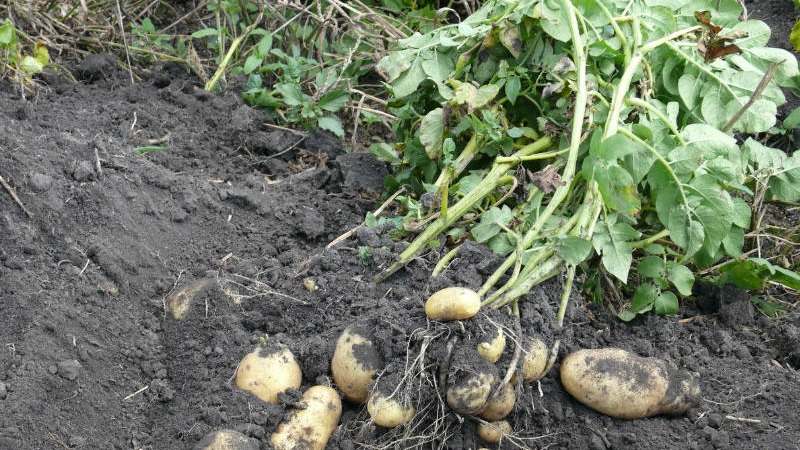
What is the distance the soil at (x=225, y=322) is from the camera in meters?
2.04

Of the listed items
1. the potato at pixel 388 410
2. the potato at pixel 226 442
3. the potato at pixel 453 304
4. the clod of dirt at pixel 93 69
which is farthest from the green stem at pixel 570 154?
the clod of dirt at pixel 93 69

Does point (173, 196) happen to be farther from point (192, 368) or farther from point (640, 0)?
point (640, 0)

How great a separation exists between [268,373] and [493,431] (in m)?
0.59

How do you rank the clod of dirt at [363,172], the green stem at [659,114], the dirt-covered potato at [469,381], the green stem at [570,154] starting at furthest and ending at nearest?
the clod of dirt at [363,172] → the green stem at [659,114] → the green stem at [570,154] → the dirt-covered potato at [469,381]

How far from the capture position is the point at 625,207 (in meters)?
2.23

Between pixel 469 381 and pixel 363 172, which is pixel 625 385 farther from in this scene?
pixel 363 172

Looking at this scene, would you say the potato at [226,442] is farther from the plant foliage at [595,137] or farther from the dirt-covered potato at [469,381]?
the plant foliage at [595,137]

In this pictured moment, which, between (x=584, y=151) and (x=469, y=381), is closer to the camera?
(x=469, y=381)

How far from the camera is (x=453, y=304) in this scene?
2033mm

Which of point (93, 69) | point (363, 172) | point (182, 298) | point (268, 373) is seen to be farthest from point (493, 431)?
point (93, 69)

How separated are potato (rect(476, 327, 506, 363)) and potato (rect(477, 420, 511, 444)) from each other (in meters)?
0.16

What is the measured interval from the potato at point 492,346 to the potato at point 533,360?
0.21 ft

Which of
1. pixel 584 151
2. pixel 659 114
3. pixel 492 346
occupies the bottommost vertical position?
pixel 492 346

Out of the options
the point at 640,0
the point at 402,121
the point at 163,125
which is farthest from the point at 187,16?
the point at 640,0
